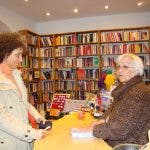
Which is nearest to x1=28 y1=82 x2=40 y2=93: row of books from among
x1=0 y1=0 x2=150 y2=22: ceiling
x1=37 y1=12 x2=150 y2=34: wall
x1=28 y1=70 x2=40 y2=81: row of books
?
x1=28 y1=70 x2=40 y2=81: row of books

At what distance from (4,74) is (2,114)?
36cm

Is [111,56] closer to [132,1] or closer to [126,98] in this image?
[132,1]

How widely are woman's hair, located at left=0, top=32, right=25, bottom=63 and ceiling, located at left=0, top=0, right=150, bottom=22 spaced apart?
3.57 meters

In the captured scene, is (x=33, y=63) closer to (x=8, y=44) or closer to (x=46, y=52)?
(x=46, y=52)

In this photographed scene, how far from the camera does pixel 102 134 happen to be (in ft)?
5.58

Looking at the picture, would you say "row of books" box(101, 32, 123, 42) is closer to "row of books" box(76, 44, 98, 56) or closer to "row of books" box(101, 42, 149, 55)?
"row of books" box(101, 42, 149, 55)

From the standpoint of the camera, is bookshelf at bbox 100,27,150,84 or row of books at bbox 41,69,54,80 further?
row of books at bbox 41,69,54,80

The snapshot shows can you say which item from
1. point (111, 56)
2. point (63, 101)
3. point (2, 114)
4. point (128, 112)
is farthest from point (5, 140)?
point (111, 56)

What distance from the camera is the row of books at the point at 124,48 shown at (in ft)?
20.2

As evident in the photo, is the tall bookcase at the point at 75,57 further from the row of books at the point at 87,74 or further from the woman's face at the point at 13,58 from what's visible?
the woman's face at the point at 13,58

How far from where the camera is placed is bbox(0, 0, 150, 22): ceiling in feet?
17.8

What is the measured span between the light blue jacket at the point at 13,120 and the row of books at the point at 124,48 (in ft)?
15.4

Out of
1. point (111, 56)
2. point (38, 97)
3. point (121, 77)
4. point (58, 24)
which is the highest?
point (58, 24)

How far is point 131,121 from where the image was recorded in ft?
5.30
